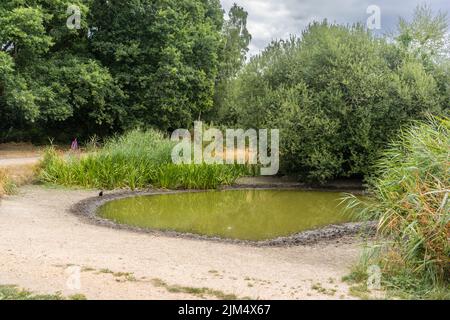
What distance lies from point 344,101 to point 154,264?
11.4 m

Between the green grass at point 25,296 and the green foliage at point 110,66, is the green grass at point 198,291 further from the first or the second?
the green foliage at point 110,66

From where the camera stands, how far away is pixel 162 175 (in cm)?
1482

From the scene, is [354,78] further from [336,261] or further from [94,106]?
[94,106]

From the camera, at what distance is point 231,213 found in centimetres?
1170

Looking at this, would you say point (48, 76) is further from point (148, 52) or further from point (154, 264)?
point (154, 264)

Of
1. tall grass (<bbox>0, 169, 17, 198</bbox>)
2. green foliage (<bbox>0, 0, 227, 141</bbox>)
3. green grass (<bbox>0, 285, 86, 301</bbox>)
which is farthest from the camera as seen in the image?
green foliage (<bbox>0, 0, 227, 141</bbox>)

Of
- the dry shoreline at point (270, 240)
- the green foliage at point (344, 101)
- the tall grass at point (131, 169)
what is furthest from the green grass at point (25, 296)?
the green foliage at point (344, 101)

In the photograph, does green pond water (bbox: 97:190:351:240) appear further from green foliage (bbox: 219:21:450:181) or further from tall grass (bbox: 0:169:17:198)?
tall grass (bbox: 0:169:17:198)

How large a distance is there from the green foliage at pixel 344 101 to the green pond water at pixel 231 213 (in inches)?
69.6

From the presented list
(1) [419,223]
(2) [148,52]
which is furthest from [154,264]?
(2) [148,52]

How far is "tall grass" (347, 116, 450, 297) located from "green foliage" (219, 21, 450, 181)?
29.6 ft

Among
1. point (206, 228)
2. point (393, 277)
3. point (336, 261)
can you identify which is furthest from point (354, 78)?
point (393, 277)

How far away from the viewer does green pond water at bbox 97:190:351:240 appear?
9867mm

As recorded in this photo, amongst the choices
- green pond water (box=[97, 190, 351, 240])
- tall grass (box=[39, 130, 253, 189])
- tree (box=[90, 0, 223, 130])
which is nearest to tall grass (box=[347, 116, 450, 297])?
green pond water (box=[97, 190, 351, 240])
